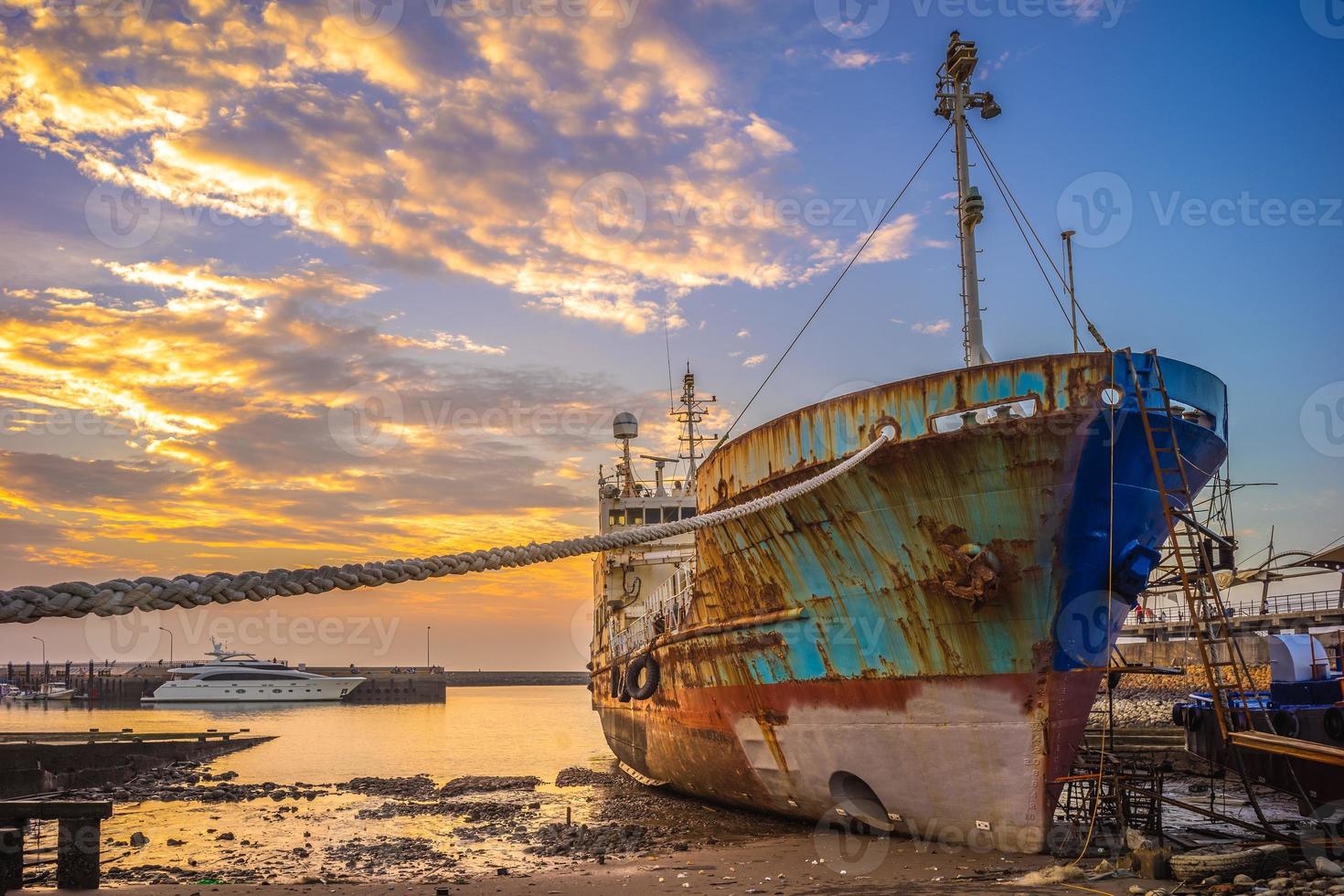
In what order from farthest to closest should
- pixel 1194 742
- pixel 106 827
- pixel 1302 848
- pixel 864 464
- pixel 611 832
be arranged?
pixel 1194 742, pixel 106 827, pixel 611 832, pixel 864 464, pixel 1302 848

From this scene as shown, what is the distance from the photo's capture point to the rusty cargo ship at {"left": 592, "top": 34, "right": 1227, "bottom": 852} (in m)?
9.98

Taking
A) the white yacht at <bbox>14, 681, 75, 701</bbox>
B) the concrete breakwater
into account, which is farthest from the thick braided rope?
the white yacht at <bbox>14, 681, 75, 701</bbox>

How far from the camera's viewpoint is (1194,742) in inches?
744

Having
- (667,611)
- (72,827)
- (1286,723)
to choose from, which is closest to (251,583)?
(72,827)

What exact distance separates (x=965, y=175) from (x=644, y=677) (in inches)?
414

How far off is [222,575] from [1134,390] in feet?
29.9

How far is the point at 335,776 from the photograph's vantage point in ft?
88.0

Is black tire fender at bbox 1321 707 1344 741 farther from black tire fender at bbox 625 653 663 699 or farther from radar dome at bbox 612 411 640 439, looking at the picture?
radar dome at bbox 612 411 640 439

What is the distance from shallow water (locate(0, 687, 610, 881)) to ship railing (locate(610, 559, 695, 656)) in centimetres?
353

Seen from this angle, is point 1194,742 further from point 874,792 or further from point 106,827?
point 106,827

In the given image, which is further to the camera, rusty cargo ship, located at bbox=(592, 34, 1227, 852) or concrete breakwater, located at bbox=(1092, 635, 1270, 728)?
concrete breakwater, located at bbox=(1092, 635, 1270, 728)

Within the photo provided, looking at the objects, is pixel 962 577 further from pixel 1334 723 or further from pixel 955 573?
pixel 1334 723

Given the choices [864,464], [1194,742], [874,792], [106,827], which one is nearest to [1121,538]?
[864,464]

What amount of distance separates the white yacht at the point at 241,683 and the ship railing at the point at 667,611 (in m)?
71.2
